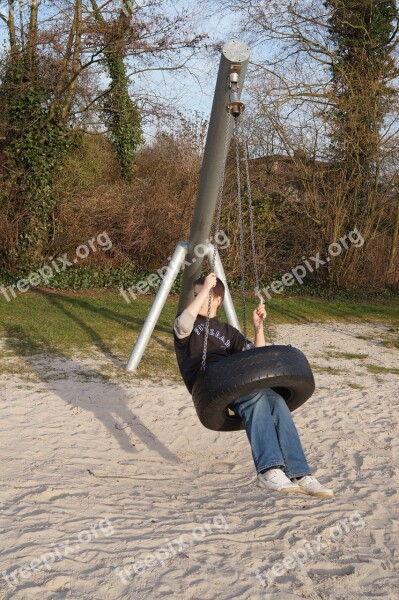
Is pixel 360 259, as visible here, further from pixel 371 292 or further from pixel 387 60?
pixel 387 60

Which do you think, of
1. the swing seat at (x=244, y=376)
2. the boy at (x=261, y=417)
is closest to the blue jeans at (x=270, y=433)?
the boy at (x=261, y=417)

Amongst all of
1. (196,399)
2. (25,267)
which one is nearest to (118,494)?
(196,399)

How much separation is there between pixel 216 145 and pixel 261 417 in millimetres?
2515

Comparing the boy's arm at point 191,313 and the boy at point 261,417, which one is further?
the boy's arm at point 191,313

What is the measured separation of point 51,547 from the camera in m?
2.97

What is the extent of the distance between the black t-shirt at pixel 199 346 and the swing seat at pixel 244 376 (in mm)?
187

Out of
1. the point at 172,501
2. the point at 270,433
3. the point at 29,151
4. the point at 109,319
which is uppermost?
the point at 29,151

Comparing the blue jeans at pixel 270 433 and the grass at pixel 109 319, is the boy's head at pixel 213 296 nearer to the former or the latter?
the blue jeans at pixel 270 433

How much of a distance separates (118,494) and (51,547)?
97 centimetres

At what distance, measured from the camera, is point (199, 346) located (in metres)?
3.91

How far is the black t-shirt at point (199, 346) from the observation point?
386cm

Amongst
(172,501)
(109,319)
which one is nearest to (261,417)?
(172,501)

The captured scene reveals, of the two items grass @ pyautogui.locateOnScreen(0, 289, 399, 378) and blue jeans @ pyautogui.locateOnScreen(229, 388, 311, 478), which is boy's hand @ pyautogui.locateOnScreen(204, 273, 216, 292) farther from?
grass @ pyautogui.locateOnScreen(0, 289, 399, 378)

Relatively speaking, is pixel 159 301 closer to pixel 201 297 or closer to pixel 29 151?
pixel 201 297
